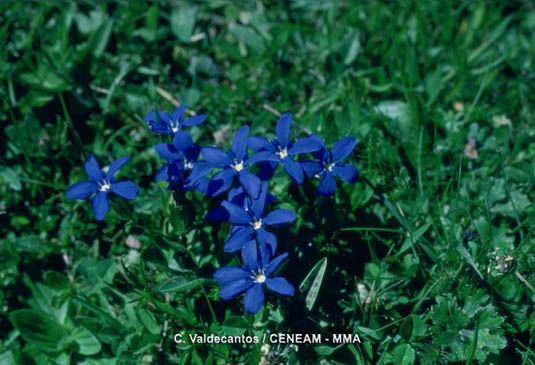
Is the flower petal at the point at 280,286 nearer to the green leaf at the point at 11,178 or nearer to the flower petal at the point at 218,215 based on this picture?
the flower petal at the point at 218,215

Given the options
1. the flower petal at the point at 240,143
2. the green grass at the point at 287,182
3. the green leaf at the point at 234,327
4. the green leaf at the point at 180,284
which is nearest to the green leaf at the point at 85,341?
the green grass at the point at 287,182

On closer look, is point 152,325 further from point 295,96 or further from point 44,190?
point 295,96

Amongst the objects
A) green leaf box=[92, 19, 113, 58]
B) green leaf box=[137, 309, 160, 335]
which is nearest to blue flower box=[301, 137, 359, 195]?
green leaf box=[137, 309, 160, 335]

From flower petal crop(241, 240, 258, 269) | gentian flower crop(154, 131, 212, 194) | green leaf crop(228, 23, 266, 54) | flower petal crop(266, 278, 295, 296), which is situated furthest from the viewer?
green leaf crop(228, 23, 266, 54)

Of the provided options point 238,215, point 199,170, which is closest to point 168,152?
point 199,170

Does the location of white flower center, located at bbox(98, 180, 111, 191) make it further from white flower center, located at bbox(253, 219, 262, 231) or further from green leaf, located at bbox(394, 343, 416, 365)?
green leaf, located at bbox(394, 343, 416, 365)

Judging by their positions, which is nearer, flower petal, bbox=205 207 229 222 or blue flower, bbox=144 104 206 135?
flower petal, bbox=205 207 229 222

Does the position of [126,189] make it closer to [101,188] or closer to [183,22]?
[101,188]
